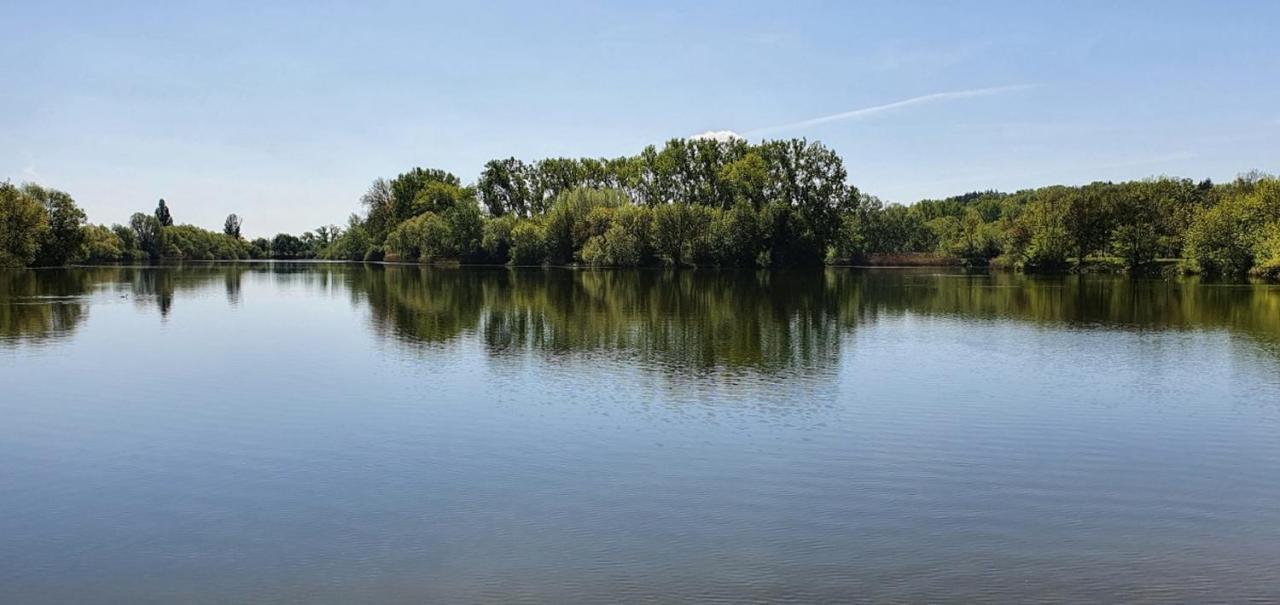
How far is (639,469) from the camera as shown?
40.1 feet

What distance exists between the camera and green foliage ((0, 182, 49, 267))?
7719cm

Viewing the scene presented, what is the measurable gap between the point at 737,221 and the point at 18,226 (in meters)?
67.5

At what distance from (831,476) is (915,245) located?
13382 centimetres

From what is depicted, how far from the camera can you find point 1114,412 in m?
16.4

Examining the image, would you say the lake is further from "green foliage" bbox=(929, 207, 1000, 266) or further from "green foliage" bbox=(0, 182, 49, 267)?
"green foliage" bbox=(929, 207, 1000, 266)

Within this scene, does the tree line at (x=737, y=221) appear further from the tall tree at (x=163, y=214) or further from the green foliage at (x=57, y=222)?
the tall tree at (x=163, y=214)

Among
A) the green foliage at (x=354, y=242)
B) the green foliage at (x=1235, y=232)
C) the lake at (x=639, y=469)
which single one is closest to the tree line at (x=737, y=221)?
the green foliage at (x=1235, y=232)

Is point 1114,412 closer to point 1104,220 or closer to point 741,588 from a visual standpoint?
point 741,588

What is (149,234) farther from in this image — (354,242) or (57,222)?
(57,222)

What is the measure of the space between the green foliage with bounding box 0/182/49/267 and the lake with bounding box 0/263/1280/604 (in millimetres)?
61975

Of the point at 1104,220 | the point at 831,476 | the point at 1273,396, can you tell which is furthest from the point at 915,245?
the point at 831,476

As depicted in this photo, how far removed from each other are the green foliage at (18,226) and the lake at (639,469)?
62.0 meters

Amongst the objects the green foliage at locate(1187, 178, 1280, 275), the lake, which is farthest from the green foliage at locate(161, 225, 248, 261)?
the green foliage at locate(1187, 178, 1280, 275)

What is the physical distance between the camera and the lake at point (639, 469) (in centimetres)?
843
